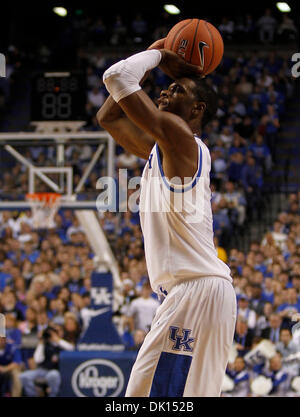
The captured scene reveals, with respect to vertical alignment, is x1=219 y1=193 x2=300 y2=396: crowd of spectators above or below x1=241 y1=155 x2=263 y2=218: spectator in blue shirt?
below

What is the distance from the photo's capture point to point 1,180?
14.8 m

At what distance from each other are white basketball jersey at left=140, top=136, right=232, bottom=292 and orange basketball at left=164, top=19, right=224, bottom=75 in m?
0.53

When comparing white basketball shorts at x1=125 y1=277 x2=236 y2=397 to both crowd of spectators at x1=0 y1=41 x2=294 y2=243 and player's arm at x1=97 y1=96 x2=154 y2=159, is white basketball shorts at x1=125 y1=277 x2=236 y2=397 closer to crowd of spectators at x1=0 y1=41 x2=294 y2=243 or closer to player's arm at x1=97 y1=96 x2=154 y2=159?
Answer: player's arm at x1=97 y1=96 x2=154 y2=159

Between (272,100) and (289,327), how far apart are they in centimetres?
661

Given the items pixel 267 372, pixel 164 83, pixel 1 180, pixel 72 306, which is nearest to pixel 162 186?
pixel 267 372

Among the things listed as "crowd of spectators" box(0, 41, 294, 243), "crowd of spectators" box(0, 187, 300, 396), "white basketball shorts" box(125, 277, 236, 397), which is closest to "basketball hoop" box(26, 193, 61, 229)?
"crowd of spectators" box(0, 41, 294, 243)

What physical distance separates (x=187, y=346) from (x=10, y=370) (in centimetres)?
672

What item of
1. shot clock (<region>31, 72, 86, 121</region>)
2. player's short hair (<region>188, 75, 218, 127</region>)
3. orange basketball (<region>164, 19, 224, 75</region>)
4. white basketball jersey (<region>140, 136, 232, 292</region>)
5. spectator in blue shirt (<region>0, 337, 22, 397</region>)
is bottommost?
spectator in blue shirt (<region>0, 337, 22, 397</region>)

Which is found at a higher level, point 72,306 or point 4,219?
point 4,219

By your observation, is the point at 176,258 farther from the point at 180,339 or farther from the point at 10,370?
the point at 10,370

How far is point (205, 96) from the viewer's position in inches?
172

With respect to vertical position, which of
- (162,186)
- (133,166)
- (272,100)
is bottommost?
(162,186)

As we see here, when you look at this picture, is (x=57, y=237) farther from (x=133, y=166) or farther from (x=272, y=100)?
(x=272, y=100)

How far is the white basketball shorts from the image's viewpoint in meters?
4.04
